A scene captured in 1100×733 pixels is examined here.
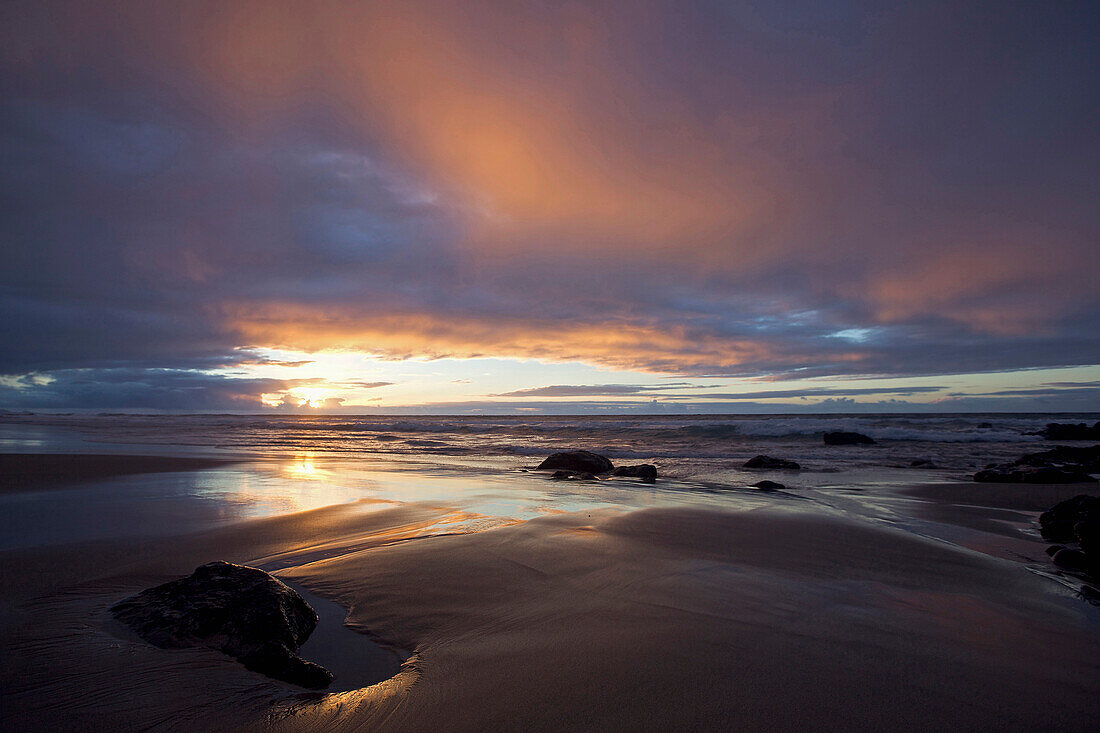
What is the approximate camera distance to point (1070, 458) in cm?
1544

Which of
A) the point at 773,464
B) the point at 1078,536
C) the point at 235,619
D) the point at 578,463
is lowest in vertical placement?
the point at 773,464

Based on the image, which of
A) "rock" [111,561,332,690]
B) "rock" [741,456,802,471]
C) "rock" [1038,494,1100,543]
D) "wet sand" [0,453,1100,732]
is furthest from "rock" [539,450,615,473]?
"rock" [111,561,332,690]

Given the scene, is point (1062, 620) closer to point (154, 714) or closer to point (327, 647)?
point (327, 647)

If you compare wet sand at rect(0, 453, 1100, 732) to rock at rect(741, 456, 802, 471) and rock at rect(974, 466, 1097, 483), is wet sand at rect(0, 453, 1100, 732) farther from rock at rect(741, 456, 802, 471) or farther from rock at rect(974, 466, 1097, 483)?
rock at rect(741, 456, 802, 471)

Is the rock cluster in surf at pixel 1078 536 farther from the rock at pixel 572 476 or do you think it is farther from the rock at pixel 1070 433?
the rock at pixel 1070 433

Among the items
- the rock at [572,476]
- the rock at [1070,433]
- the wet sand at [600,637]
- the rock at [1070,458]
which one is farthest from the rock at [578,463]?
the rock at [1070,433]

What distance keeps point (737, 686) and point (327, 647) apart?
218 centimetres

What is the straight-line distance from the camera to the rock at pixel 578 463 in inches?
502

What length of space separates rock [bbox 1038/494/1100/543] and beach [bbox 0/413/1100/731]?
0.90 feet

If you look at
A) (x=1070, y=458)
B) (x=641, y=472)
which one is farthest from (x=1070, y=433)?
(x=641, y=472)

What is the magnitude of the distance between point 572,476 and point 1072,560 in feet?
26.9

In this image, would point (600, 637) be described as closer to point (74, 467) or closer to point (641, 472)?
point (641, 472)

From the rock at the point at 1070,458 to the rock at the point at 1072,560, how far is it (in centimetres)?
1175

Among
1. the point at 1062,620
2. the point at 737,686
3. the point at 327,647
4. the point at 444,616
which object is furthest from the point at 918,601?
the point at 327,647
